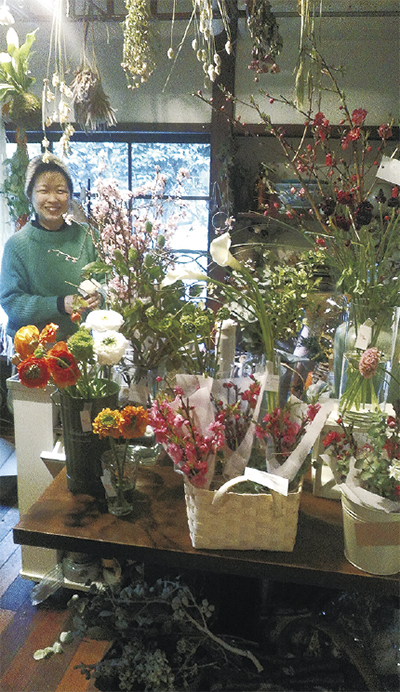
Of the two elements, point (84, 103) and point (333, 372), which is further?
point (84, 103)

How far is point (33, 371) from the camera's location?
43.6 inches

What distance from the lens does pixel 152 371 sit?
1.30 metres

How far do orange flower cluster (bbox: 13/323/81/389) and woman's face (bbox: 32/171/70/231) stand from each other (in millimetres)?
1287

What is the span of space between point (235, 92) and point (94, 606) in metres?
3.05

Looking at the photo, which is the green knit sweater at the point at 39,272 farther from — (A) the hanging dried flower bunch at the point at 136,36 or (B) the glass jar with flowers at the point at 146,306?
(B) the glass jar with flowers at the point at 146,306

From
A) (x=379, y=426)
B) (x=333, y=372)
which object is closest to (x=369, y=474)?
(x=379, y=426)

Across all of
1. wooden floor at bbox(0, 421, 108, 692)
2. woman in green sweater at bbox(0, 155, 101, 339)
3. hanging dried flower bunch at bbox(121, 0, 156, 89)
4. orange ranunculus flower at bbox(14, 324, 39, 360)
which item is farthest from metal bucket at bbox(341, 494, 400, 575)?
woman in green sweater at bbox(0, 155, 101, 339)

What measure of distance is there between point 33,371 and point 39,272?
1.46m

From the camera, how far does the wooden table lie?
1016 mm

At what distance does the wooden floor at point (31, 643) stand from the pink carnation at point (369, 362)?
1106 millimetres

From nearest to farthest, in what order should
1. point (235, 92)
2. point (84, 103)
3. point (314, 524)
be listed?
point (314, 524) < point (84, 103) < point (235, 92)

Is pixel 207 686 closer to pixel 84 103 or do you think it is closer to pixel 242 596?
pixel 242 596

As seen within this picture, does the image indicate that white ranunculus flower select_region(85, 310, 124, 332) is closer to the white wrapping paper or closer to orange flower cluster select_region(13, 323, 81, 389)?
orange flower cluster select_region(13, 323, 81, 389)

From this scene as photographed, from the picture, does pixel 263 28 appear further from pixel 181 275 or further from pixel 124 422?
pixel 124 422
